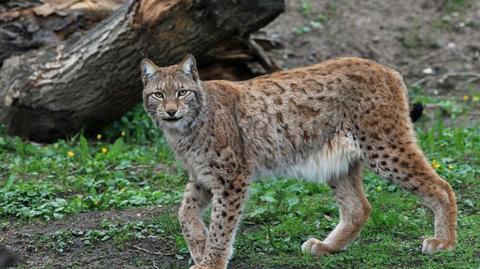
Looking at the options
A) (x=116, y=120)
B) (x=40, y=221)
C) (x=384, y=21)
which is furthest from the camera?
(x=384, y=21)

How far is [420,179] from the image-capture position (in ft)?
22.2

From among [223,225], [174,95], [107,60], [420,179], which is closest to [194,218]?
[223,225]

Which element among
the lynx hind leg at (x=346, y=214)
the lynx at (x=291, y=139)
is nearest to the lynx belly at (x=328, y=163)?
the lynx at (x=291, y=139)

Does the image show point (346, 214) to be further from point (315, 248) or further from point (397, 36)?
point (397, 36)

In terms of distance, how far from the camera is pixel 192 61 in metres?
6.84

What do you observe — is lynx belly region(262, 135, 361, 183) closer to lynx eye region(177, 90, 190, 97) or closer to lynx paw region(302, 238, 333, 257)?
lynx paw region(302, 238, 333, 257)

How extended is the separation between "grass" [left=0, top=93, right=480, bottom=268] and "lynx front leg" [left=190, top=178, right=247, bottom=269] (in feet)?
0.84

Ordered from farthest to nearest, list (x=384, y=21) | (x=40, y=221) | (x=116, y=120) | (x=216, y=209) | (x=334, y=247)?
(x=384, y=21) → (x=116, y=120) → (x=40, y=221) → (x=334, y=247) → (x=216, y=209)

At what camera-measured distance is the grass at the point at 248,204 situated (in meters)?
6.86

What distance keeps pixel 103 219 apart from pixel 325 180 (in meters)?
1.90

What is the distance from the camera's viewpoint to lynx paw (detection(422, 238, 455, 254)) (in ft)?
21.8

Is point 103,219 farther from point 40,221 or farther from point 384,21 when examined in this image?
point 384,21

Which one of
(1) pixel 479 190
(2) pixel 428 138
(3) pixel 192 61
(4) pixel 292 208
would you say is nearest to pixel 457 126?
(2) pixel 428 138

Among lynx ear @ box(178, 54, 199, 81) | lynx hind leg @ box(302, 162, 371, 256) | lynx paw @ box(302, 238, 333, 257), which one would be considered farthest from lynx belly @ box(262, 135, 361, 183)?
lynx ear @ box(178, 54, 199, 81)
